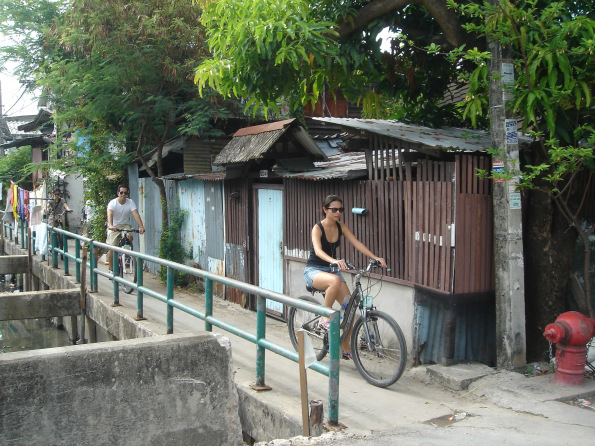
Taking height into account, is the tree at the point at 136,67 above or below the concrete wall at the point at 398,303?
above

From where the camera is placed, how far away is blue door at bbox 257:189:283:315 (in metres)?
9.27

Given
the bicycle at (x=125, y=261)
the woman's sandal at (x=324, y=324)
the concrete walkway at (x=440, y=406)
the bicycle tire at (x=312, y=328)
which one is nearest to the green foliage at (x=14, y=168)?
the bicycle at (x=125, y=261)

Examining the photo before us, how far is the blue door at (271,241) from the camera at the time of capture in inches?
365

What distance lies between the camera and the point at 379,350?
557cm

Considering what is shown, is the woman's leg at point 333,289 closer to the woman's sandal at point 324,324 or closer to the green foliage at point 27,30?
the woman's sandal at point 324,324

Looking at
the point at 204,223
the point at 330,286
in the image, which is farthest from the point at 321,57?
the point at 204,223

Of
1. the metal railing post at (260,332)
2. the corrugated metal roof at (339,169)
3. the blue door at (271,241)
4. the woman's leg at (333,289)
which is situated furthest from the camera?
the blue door at (271,241)

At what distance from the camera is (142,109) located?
41.9 ft

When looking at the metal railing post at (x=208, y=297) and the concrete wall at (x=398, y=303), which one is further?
the concrete wall at (x=398, y=303)

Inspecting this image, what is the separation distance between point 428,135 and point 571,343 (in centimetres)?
277

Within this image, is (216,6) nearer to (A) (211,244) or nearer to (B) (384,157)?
(B) (384,157)

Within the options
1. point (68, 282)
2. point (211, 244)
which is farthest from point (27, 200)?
point (211, 244)

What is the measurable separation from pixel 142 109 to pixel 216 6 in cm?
641

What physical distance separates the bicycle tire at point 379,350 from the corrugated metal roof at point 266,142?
385 centimetres
